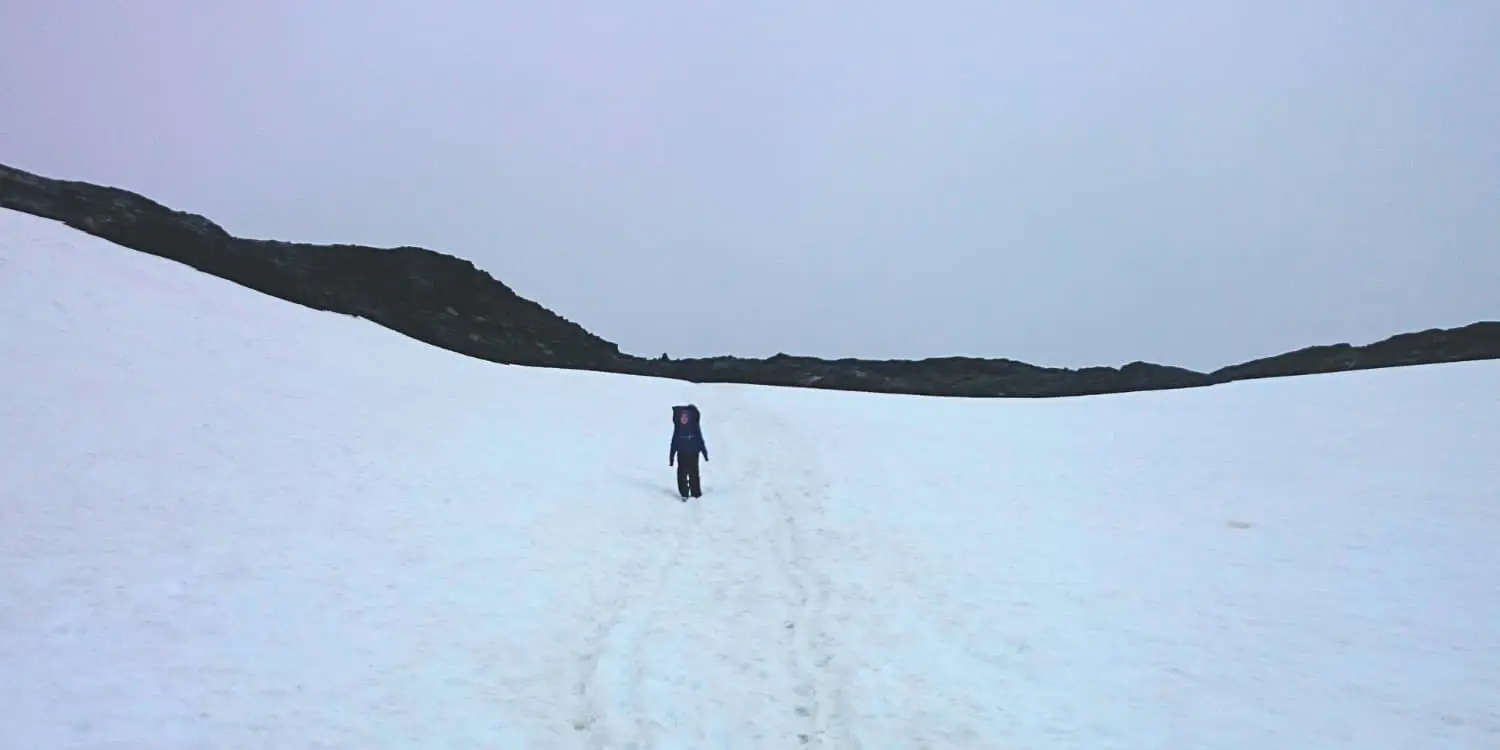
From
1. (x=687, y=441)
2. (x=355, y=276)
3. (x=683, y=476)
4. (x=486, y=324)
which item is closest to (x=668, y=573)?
(x=683, y=476)

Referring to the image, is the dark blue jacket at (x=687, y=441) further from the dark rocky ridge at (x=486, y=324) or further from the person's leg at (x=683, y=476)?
the dark rocky ridge at (x=486, y=324)

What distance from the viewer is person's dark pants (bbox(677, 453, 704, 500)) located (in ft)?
56.2

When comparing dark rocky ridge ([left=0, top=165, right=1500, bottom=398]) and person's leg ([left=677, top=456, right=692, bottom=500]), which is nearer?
person's leg ([left=677, top=456, right=692, bottom=500])

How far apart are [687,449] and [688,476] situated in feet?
1.79

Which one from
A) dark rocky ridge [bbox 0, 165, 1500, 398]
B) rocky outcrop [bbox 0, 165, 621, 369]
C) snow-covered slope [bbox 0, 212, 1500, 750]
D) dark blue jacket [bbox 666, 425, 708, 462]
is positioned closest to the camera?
snow-covered slope [bbox 0, 212, 1500, 750]

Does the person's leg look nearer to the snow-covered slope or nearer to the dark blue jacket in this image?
the dark blue jacket

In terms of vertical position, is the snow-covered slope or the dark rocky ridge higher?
the dark rocky ridge

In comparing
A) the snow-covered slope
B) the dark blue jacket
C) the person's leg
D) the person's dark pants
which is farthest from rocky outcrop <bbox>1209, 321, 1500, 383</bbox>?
the person's leg

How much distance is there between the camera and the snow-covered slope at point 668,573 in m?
7.95

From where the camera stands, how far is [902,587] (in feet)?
39.3

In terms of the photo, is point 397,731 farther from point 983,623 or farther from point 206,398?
point 206,398

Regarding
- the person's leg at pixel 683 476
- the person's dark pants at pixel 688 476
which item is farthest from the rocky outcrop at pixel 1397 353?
the person's leg at pixel 683 476

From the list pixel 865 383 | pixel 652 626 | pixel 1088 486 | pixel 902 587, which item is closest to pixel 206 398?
pixel 652 626

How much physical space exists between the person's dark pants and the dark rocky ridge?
2657 cm
